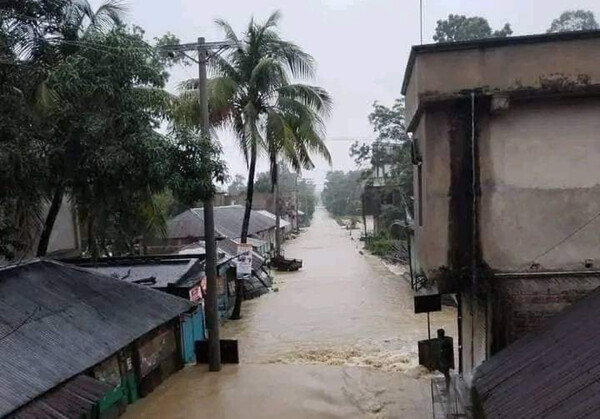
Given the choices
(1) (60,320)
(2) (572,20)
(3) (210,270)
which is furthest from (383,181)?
(1) (60,320)

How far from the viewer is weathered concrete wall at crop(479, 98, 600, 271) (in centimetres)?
684

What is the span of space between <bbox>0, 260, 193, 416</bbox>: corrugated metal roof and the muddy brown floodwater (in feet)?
6.50

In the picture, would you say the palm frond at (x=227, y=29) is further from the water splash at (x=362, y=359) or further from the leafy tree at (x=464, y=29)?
the leafy tree at (x=464, y=29)

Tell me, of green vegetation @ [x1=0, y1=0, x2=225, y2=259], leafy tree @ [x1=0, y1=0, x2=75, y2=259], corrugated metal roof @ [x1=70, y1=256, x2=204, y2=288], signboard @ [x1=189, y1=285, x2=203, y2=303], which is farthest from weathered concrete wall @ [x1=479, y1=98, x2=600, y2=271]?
corrugated metal roof @ [x1=70, y1=256, x2=204, y2=288]

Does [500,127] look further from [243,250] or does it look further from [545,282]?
[243,250]

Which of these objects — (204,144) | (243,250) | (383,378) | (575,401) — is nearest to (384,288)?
(243,250)

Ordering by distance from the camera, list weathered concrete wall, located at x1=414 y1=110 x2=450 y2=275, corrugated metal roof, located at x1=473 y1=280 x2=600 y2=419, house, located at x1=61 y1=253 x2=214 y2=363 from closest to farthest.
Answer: corrugated metal roof, located at x1=473 y1=280 x2=600 y2=419 → weathered concrete wall, located at x1=414 y1=110 x2=450 y2=275 → house, located at x1=61 y1=253 x2=214 y2=363

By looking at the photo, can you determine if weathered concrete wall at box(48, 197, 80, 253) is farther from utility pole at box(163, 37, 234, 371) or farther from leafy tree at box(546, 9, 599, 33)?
leafy tree at box(546, 9, 599, 33)

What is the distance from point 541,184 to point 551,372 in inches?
109

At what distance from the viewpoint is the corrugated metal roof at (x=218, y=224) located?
28219 millimetres

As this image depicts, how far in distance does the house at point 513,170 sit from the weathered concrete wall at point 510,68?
1 cm

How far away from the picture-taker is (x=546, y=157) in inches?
273

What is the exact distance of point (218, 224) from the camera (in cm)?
3428

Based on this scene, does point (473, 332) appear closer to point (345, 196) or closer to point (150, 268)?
point (150, 268)
